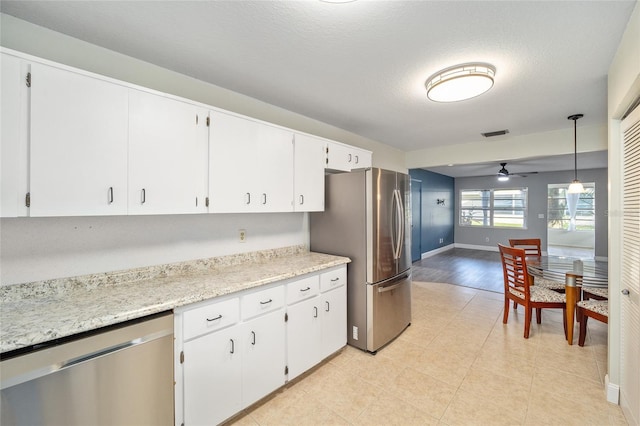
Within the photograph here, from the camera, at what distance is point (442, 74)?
7.00 ft

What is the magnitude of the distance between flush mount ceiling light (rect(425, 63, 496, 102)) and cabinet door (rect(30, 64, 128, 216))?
228cm

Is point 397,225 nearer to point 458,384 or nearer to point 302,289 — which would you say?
point 302,289

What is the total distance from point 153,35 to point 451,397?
3.38 metres

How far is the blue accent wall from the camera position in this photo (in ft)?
23.5

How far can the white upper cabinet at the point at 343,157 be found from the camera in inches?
116

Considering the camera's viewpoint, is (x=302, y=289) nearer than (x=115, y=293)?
No

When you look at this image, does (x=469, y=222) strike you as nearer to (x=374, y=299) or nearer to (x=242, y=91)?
(x=374, y=299)

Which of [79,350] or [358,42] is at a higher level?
[358,42]

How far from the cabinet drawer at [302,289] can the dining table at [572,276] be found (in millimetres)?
2501

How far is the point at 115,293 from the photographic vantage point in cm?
162

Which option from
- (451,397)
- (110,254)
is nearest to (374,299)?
(451,397)

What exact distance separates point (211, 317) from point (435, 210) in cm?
750

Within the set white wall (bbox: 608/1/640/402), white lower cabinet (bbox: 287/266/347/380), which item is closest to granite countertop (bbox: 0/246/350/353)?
white lower cabinet (bbox: 287/266/347/380)

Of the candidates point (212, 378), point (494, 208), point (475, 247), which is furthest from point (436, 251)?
point (212, 378)
